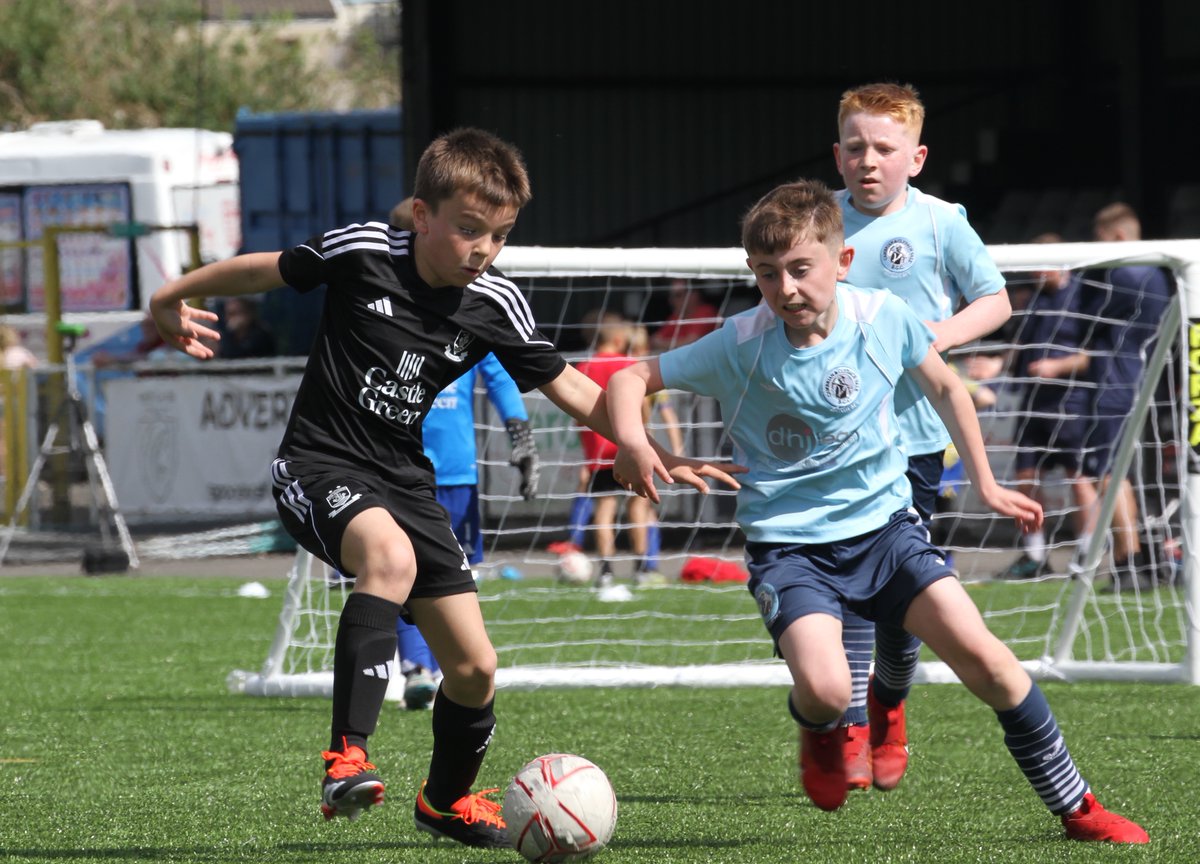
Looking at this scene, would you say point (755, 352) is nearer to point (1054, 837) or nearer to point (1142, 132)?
point (1054, 837)

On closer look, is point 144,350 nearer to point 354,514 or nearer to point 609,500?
point 609,500

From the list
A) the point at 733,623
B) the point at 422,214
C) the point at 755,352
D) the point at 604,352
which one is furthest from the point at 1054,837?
the point at 604,352

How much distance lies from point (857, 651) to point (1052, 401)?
248 inches

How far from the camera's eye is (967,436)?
4105 millimetres

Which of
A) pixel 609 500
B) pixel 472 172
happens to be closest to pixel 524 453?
pixel 472 172

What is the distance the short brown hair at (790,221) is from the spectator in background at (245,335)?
12136mm

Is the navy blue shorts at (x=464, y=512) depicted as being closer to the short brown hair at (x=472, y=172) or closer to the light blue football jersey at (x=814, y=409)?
the light blue football jersey at (x=814, y=409)

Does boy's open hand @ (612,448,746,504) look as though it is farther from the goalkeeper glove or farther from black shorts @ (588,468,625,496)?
black shorts @ (588,468,625,496)

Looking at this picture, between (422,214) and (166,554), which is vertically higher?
(422,214)

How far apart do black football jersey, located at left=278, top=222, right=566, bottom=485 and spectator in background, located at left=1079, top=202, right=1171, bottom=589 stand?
5531 mm

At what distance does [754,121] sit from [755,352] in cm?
1699

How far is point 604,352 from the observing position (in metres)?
9.98

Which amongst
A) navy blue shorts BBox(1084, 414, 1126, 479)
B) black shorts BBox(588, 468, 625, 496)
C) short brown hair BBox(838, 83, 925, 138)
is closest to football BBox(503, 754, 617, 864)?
short brown hair BBox(838, 83, 925, 138)

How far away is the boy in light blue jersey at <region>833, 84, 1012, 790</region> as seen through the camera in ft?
15.8
